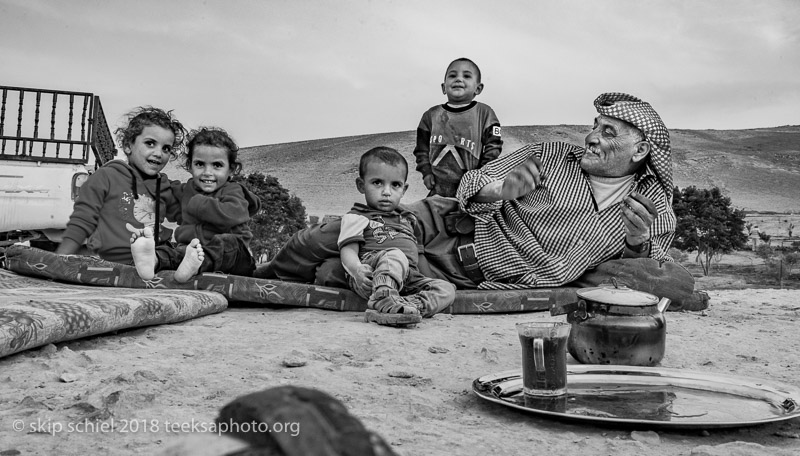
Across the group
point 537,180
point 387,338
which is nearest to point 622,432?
point 387,338

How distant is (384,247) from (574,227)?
133cm

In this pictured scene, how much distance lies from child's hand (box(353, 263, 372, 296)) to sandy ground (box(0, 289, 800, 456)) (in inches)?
8.9

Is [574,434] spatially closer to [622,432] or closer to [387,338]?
[622,432]

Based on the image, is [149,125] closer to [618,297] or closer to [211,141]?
[211,141]

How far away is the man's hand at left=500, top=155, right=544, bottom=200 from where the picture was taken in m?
4.59

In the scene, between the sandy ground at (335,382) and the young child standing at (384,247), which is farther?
the young child standing at (384,247)

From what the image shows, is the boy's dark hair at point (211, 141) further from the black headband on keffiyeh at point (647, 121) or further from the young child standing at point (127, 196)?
the black headband on keffiyeh at point (647, 121)

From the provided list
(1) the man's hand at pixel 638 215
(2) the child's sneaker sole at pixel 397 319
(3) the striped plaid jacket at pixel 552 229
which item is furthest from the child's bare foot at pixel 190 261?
(1) the man's hand at pixel 638 215

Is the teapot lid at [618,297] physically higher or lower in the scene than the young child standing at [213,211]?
lower

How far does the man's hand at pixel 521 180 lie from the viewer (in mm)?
4586

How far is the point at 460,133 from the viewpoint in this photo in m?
5.73

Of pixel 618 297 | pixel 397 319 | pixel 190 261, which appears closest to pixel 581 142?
pixel 190 261

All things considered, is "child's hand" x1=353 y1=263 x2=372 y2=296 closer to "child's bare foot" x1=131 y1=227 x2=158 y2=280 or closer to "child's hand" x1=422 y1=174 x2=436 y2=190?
"child's bare foot" x1=131 y1=227 x2=158 y2=280

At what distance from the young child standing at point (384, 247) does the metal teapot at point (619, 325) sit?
120 cm
